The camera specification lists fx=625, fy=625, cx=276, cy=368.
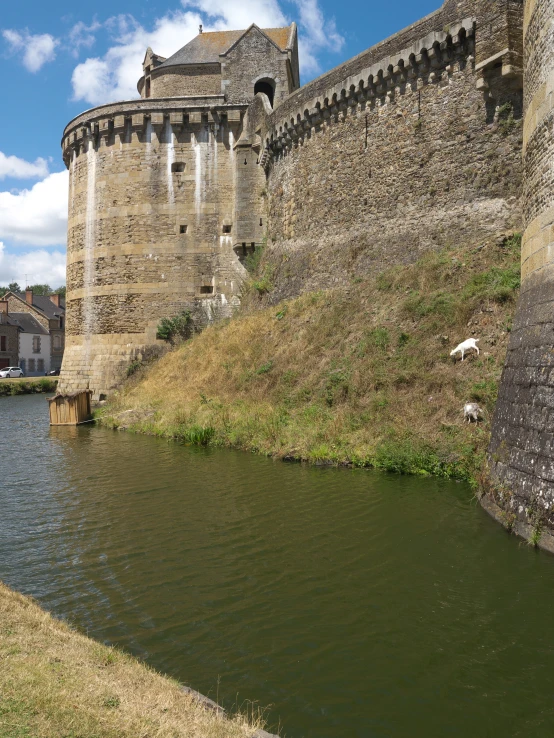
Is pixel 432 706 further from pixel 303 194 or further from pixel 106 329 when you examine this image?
pixel 106 329

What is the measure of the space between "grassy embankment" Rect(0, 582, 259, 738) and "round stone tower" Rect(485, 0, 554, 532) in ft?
15.0

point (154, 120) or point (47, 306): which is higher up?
point (154, 120)

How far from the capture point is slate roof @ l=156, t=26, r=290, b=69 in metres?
26.6

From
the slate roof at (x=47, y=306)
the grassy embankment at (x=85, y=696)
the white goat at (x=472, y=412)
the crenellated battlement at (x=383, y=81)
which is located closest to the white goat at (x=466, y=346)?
the white goat at (x=472, y=412)

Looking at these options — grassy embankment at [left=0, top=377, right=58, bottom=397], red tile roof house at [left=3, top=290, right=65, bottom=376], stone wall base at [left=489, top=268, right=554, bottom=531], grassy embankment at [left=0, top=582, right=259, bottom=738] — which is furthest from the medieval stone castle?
red tile roof house at [left=3, top=290, right=65, bottom=376]

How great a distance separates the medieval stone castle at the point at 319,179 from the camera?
8664 mm

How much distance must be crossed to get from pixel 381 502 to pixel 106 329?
18.3 meters

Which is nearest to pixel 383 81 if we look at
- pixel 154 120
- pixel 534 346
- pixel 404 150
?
pixel 404 150

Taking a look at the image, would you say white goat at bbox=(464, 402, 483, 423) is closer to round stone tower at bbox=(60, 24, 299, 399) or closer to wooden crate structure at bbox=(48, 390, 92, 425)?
wooden crate structure at bbox=(48, 390, 92, 425)

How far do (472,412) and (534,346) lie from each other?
2786 mm

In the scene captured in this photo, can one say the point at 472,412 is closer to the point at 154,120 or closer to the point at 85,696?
the point at 85,696

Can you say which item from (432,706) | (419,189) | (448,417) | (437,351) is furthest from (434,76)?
(432,706)

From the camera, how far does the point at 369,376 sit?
42.2 feet

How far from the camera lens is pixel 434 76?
15.4 metres
